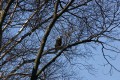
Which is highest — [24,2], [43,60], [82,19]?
[24,2]

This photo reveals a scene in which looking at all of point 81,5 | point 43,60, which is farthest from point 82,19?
point 43,60

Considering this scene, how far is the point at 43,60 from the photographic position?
1300 cm

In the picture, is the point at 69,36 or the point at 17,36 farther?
the point at 17,36

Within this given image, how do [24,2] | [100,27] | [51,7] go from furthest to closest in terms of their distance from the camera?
1. [51,7]
2. [24,2]
3. [100,27]

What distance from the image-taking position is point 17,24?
1116 centimetres

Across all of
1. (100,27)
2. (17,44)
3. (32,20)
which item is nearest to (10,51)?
(17,44)

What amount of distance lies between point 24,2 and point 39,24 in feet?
3.08

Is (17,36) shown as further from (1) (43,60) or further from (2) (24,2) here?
(1) (43,60)

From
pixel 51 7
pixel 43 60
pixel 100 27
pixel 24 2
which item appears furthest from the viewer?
pixel 43 60

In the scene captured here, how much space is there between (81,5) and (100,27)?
1.28 meters

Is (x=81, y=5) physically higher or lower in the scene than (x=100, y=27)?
higher

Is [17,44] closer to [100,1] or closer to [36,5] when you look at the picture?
[36,5]

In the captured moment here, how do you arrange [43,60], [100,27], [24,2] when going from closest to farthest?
[100,27], [24,2], [43,60]

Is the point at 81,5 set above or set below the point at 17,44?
above
